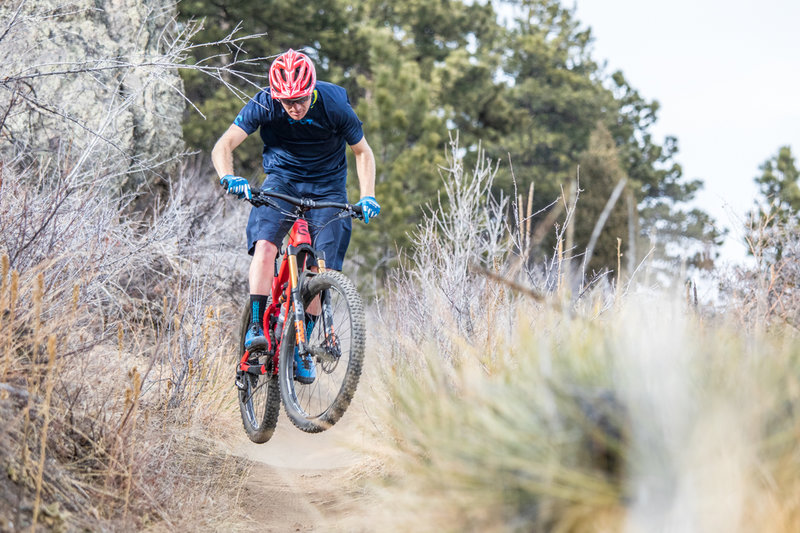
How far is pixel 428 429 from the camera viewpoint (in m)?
2.15

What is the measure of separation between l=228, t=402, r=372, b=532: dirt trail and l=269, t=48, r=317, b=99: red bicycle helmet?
2002 mm

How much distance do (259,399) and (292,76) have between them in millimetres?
2131

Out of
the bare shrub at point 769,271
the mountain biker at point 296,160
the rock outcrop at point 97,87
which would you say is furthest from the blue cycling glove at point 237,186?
the bare shrub at point 769,271

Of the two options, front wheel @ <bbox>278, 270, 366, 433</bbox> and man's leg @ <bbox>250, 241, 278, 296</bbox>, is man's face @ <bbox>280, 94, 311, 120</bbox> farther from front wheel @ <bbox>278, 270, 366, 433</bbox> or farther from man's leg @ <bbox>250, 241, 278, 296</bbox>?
front wheel @ <bbox>278, 270, 366, 433</bbox>

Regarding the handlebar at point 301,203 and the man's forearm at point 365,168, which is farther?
the man's forearm at point 365,168

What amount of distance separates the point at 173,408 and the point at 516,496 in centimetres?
327

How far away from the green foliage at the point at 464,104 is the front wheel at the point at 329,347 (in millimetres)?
1136

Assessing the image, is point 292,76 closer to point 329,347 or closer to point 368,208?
point 368,208

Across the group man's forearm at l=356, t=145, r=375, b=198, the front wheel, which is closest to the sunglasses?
man's forearm at l=356, t=145, r=375, b=198

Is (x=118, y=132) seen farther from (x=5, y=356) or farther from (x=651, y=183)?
(x=651, y=183)

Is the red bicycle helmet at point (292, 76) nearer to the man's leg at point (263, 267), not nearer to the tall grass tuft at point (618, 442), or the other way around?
the man's leg at point (263, 267)

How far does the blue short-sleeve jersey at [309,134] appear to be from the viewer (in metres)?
4.72

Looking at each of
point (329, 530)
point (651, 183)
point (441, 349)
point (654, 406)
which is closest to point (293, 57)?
point (441, 349)

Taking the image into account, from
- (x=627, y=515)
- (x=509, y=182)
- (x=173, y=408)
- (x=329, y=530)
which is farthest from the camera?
(x=509, y=182)
